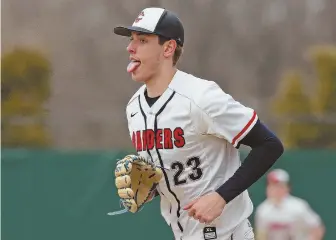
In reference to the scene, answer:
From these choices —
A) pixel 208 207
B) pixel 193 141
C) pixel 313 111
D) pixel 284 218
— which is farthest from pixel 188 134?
pixel 313 111

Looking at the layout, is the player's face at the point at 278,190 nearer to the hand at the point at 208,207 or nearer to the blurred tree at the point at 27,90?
the blurred tree at the point at 27,90

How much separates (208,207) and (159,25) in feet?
2.77

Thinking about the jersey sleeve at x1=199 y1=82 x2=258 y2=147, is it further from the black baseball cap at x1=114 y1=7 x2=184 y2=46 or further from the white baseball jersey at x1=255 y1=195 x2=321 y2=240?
the white baseball jersey at x1=255 y1=195 x2=321 y2=240

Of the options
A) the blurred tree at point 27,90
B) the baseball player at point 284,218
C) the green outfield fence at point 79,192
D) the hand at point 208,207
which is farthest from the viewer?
the blurred tree at point 27,90

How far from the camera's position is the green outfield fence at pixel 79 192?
31.7 feet

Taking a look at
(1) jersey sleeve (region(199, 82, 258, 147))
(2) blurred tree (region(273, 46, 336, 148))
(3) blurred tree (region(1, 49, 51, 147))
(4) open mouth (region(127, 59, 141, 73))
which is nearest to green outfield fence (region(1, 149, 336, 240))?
(2) blurred tree (region(273, 46, 336, 148))

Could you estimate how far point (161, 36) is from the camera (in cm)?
425

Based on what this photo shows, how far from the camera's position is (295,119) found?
37.3 feet

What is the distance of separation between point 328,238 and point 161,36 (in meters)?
6.01

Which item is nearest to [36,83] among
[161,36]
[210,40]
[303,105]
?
[303,105]

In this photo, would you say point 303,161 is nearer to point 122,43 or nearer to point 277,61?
point 122,43

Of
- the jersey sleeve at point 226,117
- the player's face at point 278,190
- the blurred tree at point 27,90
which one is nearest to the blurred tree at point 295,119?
the player's face at point 278,190

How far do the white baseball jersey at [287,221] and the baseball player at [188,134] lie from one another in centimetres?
434

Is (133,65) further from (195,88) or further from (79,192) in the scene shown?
(79,192)
